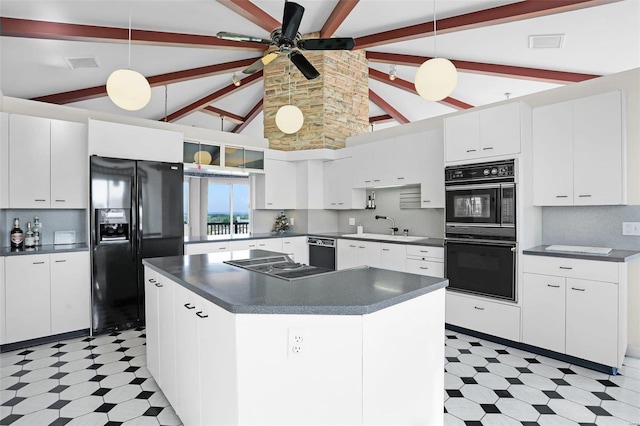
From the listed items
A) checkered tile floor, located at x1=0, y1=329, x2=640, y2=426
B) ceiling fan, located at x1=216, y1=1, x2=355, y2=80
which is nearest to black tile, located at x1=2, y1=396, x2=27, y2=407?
checkered tile floor, located at x1=0, y1=329, x2=640, y2=426

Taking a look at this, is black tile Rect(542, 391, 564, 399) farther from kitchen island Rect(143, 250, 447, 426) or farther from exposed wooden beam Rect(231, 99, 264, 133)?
exposed wooden beam Rect(231, 99, 264, 133)

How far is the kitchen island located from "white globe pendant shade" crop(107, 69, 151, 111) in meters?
1.61

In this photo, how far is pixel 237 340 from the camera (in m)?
1.39

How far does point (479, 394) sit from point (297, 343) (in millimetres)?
1746

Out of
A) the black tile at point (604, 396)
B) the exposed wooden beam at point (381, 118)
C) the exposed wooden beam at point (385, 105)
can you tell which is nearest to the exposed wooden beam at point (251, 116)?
the exposed wooden beam at point (385, 105)

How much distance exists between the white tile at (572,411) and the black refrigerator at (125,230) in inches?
152

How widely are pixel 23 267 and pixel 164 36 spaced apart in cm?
312

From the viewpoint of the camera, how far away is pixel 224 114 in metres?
8.39

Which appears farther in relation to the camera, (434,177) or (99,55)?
(99,55)

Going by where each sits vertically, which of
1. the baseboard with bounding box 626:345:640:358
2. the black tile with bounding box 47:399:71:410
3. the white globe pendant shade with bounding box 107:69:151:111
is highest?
the white globe pendant shade with bounding box 107:69:151:111

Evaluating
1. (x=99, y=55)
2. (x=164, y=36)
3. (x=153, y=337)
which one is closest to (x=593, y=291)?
(x=153, y=337)

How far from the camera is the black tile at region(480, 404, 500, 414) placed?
2197 millimetres

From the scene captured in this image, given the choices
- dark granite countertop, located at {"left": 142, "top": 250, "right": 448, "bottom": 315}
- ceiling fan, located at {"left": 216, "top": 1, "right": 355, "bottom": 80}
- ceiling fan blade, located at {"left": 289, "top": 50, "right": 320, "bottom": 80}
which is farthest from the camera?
ceiling fan blade, located at {"left": 289, "top": 50, "right": 320, "bottom": 80}

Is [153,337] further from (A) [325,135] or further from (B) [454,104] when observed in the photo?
(B) [454,104]
